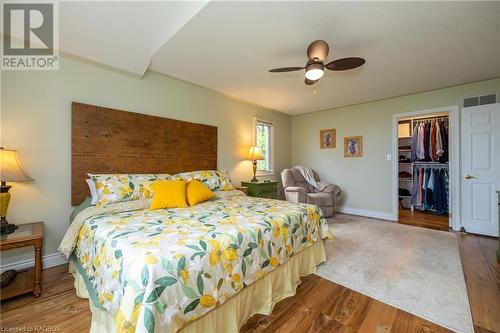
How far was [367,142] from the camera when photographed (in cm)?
451

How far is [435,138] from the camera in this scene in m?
4.41

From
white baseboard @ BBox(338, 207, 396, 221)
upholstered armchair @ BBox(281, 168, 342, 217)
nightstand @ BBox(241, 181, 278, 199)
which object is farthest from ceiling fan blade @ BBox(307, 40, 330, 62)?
white baseboard @ BBox(338, 207, 396, 221)

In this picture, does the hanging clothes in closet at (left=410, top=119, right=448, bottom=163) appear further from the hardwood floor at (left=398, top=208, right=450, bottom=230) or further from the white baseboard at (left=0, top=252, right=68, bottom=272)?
the white baseboard at (left=0, top=252, right=68, bottom=272)

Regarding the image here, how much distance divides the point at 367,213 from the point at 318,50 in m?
3.73

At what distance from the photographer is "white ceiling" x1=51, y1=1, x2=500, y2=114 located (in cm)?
186

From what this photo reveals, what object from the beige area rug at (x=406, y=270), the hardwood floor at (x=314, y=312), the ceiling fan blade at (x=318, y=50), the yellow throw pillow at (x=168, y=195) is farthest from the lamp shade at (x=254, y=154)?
the hardwood floor at (x=314, y=312)

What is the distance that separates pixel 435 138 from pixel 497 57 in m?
2.09

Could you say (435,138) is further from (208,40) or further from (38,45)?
(38,45)

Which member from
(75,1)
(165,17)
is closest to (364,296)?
(165,17)

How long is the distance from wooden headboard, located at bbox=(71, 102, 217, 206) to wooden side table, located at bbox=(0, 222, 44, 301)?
61cm

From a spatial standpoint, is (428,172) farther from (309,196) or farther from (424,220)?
(309,196)

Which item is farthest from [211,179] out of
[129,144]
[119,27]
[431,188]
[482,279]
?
[431,188]

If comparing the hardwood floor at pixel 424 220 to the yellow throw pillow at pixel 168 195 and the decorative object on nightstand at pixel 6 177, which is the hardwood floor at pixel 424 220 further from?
the decorative object on nightstand at pixel 6 177

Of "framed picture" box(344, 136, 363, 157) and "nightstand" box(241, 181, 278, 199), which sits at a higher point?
"framed picture" box(344, 136, 363, 157)
